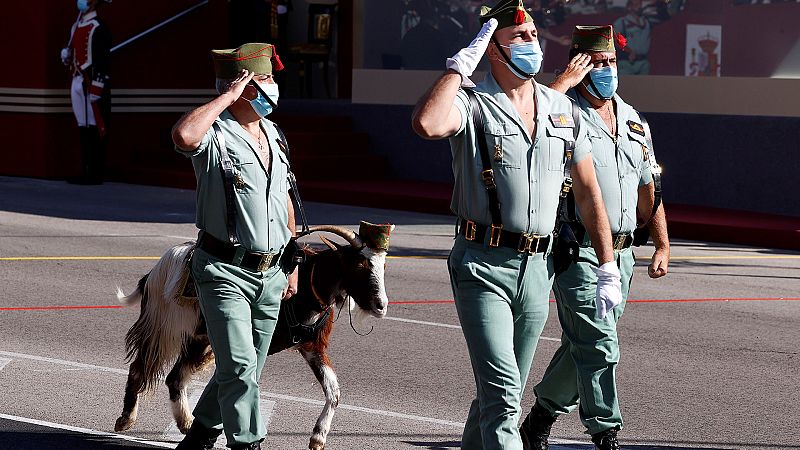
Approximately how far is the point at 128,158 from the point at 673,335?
567 inches

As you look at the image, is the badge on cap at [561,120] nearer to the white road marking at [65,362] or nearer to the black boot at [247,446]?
the black boot at [247,446]

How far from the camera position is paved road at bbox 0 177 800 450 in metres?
7.82

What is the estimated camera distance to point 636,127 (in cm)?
739

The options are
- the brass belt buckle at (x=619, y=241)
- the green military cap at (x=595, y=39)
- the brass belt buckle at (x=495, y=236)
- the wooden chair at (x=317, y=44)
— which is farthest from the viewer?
the wooden chair at (x=317, y=44)

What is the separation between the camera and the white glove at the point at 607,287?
6438 mm

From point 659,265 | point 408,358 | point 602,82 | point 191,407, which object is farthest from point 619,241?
point 408,358

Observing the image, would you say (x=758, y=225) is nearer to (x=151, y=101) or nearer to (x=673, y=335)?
(x=673, y=335)

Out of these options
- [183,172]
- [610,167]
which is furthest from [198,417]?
[183,172]

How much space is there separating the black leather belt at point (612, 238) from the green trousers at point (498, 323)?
81cm

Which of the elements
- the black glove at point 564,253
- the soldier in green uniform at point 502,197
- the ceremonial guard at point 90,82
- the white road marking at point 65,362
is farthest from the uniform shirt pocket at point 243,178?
the ceremonial guard at point 90,82

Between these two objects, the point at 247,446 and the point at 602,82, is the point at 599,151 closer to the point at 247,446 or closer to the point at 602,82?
the point at 602,82

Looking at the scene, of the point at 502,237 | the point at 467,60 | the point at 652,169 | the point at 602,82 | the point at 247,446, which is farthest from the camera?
the point at 652,169

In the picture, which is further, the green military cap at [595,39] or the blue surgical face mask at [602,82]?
the green military cap at [595,39]

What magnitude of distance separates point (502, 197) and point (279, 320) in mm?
1930
